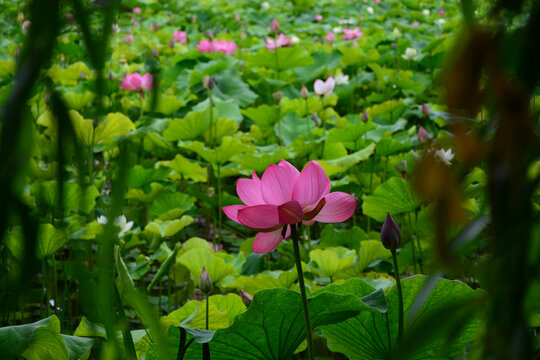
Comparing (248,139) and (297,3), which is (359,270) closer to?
(248,139)

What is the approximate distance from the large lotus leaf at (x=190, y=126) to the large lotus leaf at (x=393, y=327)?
112 centimetres

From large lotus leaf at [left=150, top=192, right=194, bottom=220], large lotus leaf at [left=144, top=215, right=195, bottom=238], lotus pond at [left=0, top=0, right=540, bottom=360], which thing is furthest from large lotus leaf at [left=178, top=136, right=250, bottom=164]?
large lotus leaf at [left=144, top=215, right=195, bottom=238]

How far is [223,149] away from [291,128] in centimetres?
52

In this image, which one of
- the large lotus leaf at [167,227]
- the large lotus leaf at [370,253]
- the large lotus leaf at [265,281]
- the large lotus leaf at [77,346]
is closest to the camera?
the large lotus leaf at [77,346]

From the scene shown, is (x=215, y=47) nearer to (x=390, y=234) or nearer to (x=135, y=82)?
(x=135, y=82)

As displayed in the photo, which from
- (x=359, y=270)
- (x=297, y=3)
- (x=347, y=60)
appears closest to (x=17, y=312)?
(x=359, y=270)

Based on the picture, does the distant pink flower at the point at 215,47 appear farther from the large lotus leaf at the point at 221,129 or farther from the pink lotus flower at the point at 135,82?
the large lotus leaf at the point at 221,129

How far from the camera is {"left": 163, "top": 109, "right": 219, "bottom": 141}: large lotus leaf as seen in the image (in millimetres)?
1776

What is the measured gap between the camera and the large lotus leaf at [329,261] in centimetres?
109

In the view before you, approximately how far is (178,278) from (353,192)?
59cm

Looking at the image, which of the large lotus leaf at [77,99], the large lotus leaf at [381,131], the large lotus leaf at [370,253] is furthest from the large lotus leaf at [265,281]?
the large lotus leaf at [77,99]

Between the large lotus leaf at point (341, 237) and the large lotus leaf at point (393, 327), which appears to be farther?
the large lotus leaf at point (341, 237)

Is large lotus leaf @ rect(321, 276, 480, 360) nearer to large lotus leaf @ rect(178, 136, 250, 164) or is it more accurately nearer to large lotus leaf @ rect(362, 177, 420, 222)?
large lotus leaf @ rect(362, 177, 420, 222)

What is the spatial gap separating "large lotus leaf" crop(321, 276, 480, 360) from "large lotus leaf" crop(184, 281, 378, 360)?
2.6 inches
